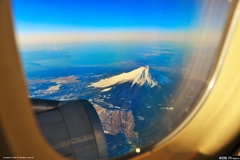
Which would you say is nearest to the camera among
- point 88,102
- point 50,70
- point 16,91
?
point 16,91

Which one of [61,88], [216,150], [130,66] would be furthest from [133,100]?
→ [216,150]

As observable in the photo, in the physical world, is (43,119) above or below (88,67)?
below

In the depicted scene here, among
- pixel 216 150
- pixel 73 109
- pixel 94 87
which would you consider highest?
pixel 94 87

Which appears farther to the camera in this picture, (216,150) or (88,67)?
(216,150)

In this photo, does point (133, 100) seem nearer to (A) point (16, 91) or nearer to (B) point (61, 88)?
(B) point (61, 88)

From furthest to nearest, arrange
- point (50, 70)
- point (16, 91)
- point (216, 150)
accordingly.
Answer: point (216, 150) → point (50, 70) → point (16, 91)
